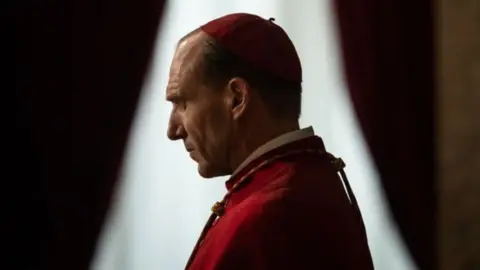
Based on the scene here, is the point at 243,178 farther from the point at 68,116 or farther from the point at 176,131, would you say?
the point at 68,116

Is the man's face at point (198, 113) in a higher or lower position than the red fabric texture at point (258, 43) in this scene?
lower

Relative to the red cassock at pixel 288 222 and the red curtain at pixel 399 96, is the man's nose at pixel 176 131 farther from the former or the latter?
the red curtain at pixel 399 96

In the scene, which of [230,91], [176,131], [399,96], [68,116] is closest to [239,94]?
[230,91]

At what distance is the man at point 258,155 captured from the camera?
92cm

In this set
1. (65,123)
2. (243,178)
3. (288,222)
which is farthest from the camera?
(65,123)

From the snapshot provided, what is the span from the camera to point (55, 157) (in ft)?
5.91

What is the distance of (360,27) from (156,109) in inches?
21.9

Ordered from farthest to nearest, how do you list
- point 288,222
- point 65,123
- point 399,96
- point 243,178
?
1. point 399,96
2. point 65,123
3. point 243,178
4. point 288,222

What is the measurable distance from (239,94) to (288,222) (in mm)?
183

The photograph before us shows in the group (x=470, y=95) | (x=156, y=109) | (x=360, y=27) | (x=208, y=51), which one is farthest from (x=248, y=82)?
(x=470, y=95)

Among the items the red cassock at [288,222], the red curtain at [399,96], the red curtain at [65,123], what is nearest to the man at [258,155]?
the red cassock at [288,222]

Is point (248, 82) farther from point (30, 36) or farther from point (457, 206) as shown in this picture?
point (457, 206)

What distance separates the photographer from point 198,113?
1.03 metres

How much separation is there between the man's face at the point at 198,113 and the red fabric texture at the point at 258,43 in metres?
0.04
